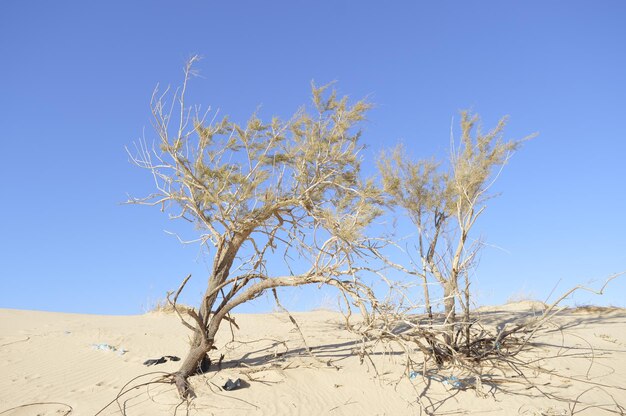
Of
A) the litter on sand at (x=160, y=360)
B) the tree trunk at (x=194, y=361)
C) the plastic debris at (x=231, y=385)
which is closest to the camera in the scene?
the plastic debris at (x=231, y=385)

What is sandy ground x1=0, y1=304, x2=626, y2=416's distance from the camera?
6.22m

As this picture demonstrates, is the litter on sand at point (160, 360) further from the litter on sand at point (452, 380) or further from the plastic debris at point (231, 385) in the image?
the litter on sand at point (452, 380)

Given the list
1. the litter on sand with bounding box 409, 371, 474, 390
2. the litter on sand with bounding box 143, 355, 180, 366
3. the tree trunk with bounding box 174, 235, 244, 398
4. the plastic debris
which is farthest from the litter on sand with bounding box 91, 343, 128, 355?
the litter on sand with bounding box 409, 371, 474, 390

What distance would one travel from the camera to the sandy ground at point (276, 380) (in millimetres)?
6216

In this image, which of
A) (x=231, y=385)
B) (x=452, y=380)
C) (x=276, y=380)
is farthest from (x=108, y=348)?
(x=452, y=380)

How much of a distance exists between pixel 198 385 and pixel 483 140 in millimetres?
8683

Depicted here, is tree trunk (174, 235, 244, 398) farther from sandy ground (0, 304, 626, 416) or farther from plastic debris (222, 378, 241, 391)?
plastic debris (222, 378, 241, 391)

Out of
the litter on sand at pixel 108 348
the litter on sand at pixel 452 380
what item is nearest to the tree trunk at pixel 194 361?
the litter on sand at pixel 108 348

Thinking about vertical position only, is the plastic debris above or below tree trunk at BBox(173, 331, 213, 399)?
below

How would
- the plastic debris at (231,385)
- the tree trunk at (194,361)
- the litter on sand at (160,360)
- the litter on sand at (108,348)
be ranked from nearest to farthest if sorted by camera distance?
the plastic debris at (231,385)
the tree trunk at (194,361)
the litter on sand at (160,360)
the litter on sand at (108,348)

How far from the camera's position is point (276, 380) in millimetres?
6883

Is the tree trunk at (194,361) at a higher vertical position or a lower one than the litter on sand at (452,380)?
higher

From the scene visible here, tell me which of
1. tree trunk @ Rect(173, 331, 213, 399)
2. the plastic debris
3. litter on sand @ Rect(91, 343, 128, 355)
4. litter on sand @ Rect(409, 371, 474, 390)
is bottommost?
litter on sand @ Rect(409, 371, 474, 390)

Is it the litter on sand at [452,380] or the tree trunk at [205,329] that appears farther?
the litter on sand at [452,380]
